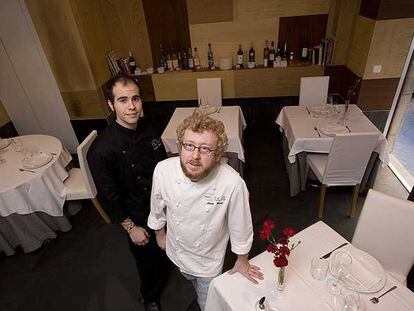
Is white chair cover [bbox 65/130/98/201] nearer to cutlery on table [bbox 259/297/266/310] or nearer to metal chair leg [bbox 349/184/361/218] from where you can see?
cutlery on table [bbox 259/297/266/310]

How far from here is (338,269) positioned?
127cm

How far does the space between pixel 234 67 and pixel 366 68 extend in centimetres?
159

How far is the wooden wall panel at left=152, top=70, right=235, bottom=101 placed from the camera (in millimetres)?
3793

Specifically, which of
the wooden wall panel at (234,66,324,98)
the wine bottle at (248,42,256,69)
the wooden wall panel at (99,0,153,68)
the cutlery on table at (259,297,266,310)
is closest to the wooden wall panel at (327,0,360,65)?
the wooden wall panel at (234,66,324,98)

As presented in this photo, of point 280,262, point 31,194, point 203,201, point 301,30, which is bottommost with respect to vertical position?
point 31,194

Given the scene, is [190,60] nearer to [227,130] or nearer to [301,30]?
[301,30]

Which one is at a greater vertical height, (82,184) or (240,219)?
(240,219)

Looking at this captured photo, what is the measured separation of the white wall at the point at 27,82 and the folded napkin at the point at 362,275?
366 centimetres

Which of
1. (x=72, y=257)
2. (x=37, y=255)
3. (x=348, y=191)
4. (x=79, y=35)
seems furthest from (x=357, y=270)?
(x=79, y=35)

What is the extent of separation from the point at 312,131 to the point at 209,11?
7.01 ft

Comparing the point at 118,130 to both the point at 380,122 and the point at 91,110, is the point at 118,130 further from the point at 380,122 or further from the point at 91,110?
the point at 380,122

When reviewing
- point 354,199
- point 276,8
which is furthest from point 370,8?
point 354,199

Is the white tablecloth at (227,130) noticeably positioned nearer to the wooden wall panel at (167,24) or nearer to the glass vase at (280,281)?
the wooden wall panel at (167,24)

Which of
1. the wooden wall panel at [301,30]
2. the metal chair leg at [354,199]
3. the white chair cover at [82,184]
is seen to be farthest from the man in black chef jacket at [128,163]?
the wooden wall panel at [301,30]
